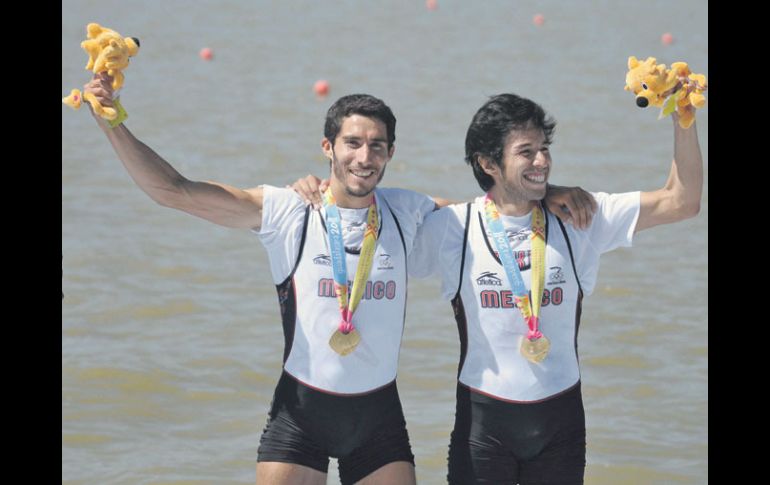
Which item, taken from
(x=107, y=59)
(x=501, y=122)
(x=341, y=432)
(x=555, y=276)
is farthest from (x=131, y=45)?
(x=555, y=276)

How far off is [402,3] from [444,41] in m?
3.91

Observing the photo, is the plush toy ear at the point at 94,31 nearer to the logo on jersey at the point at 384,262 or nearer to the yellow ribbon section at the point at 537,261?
the logo on jersey at the point at 384,262

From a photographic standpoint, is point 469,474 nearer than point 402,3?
Yes

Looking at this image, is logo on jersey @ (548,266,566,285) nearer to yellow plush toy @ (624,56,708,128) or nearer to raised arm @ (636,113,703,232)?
raised arm @ (636,113,703,232)

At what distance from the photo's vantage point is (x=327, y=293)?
215 inches

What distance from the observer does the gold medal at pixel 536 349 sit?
17.4 feet

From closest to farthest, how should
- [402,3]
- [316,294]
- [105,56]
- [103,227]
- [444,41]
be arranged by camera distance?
[105,56]
[316,294]
[103,227]
[444,41]
[402,3]

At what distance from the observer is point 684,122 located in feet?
17.1

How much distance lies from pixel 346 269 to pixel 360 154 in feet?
1.54

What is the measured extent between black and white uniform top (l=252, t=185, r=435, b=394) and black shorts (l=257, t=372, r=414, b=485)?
0.19 feet

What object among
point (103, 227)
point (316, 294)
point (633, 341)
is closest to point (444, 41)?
point (103, 227)

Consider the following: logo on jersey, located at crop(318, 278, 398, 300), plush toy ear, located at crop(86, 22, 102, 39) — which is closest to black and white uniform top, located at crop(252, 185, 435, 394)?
logo on jersey, located at crop(318, 278, 398, 300)

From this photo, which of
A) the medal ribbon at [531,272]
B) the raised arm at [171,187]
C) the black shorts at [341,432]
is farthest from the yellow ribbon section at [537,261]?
the raised arm at [171,187]
